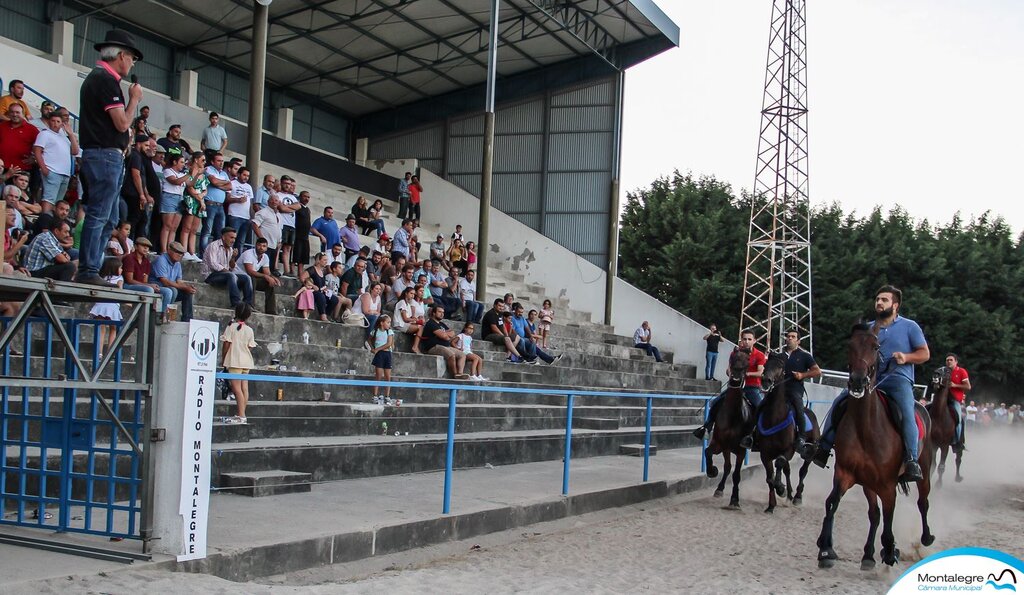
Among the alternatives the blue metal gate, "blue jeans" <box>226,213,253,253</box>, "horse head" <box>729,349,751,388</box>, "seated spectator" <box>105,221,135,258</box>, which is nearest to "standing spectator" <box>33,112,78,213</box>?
"seated spectator" <box>105,221,135,258</box>

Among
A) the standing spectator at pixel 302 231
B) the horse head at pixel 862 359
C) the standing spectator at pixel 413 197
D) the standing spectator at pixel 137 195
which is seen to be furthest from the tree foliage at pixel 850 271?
Result: the horse head at pixel 862 359

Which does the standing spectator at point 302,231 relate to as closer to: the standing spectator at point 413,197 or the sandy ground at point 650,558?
the sandy ground at point 650,558

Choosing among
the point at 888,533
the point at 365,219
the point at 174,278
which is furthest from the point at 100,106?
the point at 365,219

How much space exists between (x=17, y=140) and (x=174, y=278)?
2585 mm

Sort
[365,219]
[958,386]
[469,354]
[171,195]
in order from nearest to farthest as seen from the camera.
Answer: [171,195] < [958,386] < [469,354] < [365,219]

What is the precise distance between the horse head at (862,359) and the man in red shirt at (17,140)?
10.1 metres

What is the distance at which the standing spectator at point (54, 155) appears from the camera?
41.0 ft

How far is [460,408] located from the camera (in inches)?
596

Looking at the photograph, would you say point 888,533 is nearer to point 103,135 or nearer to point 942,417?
point 103,135

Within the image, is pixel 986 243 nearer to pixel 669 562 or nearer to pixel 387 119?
pixel 387 119

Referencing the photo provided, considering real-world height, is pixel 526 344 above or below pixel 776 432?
above

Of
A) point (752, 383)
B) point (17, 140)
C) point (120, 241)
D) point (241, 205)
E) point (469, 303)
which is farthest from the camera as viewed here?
point (469, 303)

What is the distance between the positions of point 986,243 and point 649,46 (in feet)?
87.9

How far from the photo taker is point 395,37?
28.3 m
